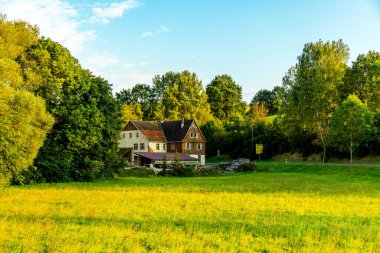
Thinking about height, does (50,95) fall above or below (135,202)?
above

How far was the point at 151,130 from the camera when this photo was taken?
92.8 meters

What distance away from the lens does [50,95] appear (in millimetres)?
41875

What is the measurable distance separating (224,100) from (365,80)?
69717 millimetres

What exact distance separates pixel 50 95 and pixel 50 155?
6204 mm

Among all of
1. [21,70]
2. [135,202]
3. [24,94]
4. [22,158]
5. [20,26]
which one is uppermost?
[20,26]

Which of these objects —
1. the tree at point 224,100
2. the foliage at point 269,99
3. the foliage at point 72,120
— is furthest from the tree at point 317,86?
the foliage at point 269,99

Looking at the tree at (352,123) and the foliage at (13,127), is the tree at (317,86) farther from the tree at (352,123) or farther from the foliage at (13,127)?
the foliage at (13,127)

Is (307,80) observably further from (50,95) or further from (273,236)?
(273,236)

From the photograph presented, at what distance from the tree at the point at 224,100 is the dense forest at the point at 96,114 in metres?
33.0

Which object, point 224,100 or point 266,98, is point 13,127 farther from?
point 266,98

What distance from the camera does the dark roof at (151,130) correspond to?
89750 millimetres

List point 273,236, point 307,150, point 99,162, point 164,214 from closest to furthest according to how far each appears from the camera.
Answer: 1. point 273,236
2. point 164,214
3. point 99,162
4. point 307,150

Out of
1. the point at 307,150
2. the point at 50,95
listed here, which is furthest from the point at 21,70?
the point at 307,150

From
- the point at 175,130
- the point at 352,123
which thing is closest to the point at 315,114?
the point at 352,123
